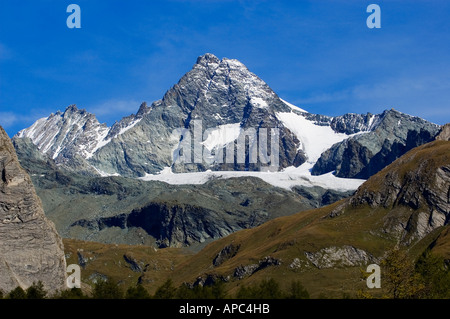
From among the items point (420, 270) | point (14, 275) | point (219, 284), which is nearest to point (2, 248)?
point (14, 275)

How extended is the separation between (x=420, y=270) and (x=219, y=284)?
159 feet
